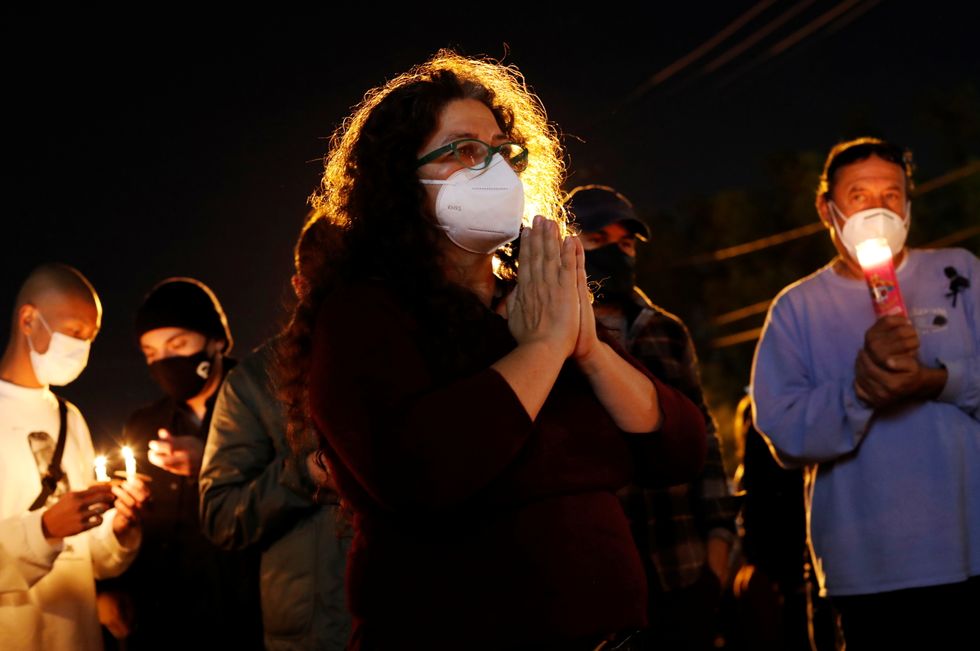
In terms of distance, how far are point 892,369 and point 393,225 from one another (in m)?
2.15

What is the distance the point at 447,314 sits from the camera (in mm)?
2582

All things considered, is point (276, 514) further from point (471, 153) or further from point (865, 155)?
point (865, 155)

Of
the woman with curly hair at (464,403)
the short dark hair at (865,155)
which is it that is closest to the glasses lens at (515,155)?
the woman with curly hair at (464,403)

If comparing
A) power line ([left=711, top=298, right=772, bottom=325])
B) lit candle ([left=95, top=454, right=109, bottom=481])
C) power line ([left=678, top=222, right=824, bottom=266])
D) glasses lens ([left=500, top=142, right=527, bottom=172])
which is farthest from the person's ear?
power line ([left=678, top=222, right=824, bottom=266])

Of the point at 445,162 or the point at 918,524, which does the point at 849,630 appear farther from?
the point at 445,162

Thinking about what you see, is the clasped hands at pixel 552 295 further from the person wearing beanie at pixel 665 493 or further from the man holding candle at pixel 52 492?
the man holding candle at pixel 52 492

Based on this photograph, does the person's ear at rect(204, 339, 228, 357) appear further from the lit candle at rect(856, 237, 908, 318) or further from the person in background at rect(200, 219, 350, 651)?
the lit candle at rect(856, 237, 908, 318)

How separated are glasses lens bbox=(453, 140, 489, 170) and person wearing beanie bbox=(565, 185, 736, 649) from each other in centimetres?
160

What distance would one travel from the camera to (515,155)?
292 cm

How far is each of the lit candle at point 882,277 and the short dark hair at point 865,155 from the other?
797mm

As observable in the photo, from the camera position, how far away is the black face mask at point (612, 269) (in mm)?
4969

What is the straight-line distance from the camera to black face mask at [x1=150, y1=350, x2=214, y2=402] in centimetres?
578

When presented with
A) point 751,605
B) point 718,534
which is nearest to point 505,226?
point 718,534

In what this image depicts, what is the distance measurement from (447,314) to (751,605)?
5.07 meters
